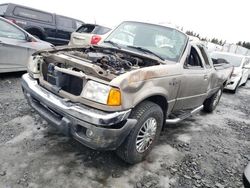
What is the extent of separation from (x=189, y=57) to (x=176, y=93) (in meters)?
0.81

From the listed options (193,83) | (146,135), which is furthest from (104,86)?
(193,83)

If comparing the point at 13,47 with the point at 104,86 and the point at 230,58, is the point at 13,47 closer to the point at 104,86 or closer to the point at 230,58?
the point at 104,86

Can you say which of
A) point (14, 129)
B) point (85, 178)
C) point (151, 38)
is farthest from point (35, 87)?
point (151, 38)

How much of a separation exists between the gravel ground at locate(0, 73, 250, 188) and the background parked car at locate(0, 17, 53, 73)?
125 cm

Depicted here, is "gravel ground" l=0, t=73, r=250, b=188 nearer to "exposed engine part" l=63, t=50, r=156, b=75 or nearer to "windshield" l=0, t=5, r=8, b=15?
"exposed engine part" l=63, t=50, r=156, b=75

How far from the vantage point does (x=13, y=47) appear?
5.80 metres

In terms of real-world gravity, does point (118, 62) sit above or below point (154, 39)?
below

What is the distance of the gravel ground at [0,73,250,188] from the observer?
2.80 m

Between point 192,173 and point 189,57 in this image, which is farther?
point 189,57

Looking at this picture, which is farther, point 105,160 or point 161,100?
point 161,100

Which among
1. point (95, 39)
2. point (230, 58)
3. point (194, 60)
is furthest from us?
point (230, 58)

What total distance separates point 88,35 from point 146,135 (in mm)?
7190

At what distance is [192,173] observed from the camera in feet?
10.8

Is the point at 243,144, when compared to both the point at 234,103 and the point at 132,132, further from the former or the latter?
the point at 234,103
